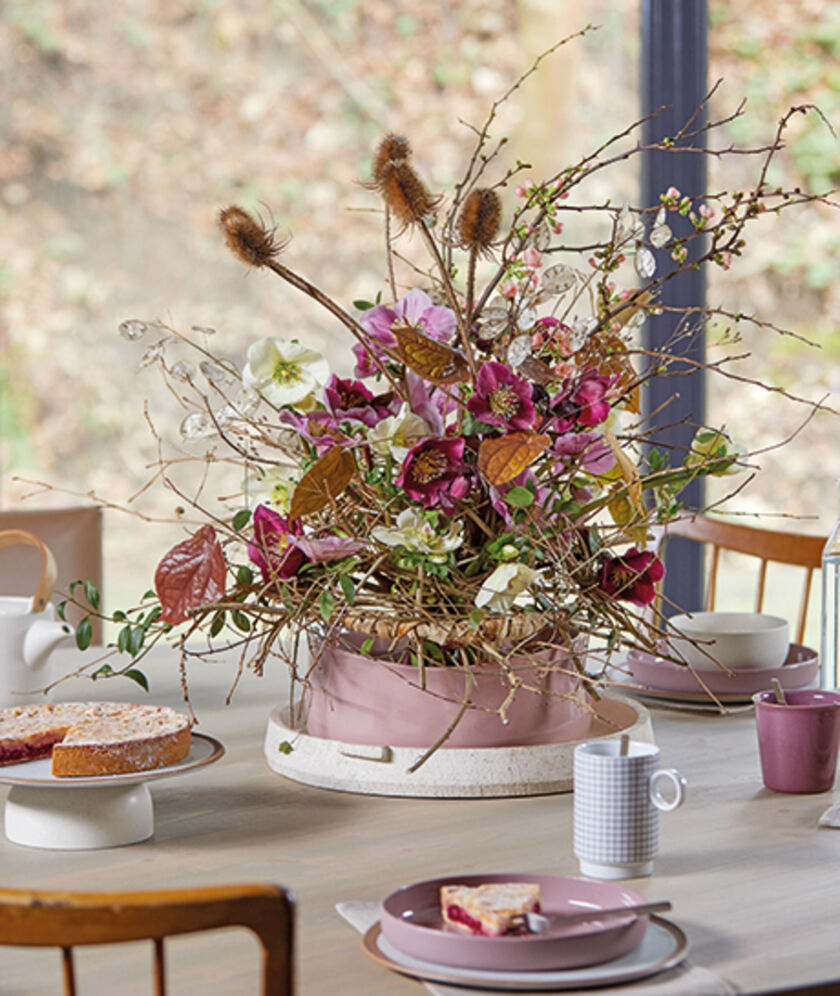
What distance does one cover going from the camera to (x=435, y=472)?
118 cm

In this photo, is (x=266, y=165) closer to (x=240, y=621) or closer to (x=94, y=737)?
(x=240, y=621)

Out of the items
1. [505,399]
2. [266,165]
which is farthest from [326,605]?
[266,165]

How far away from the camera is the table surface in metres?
0.85

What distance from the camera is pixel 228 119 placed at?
4.17 meters

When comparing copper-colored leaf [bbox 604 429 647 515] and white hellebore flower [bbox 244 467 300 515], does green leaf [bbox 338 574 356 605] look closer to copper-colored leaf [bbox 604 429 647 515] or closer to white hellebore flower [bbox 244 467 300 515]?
white hellebore flower [bbox 244 467 300 515]

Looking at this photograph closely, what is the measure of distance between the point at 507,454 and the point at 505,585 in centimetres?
11

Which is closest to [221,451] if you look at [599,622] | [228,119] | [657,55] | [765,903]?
[228,119]

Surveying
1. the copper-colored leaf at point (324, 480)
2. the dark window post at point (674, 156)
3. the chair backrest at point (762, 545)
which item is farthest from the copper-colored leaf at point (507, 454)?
the dark window post at point (674, 156)

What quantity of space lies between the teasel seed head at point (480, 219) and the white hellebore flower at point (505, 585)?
0.88 feet

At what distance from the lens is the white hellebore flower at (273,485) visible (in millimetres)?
1322

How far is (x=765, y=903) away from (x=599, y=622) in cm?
38

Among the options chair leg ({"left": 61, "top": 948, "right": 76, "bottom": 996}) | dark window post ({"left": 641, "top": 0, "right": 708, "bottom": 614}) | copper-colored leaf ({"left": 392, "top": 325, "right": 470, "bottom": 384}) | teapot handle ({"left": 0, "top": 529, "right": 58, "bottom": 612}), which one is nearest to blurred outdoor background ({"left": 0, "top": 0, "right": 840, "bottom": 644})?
dark window post ({"left": 641, "top": 0, "right": 708, "bottom": 614})

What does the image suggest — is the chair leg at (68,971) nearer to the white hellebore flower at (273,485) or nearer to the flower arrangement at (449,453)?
the flower arrangement at (449,453)

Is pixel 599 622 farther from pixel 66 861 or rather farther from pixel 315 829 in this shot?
pixel 66 861
